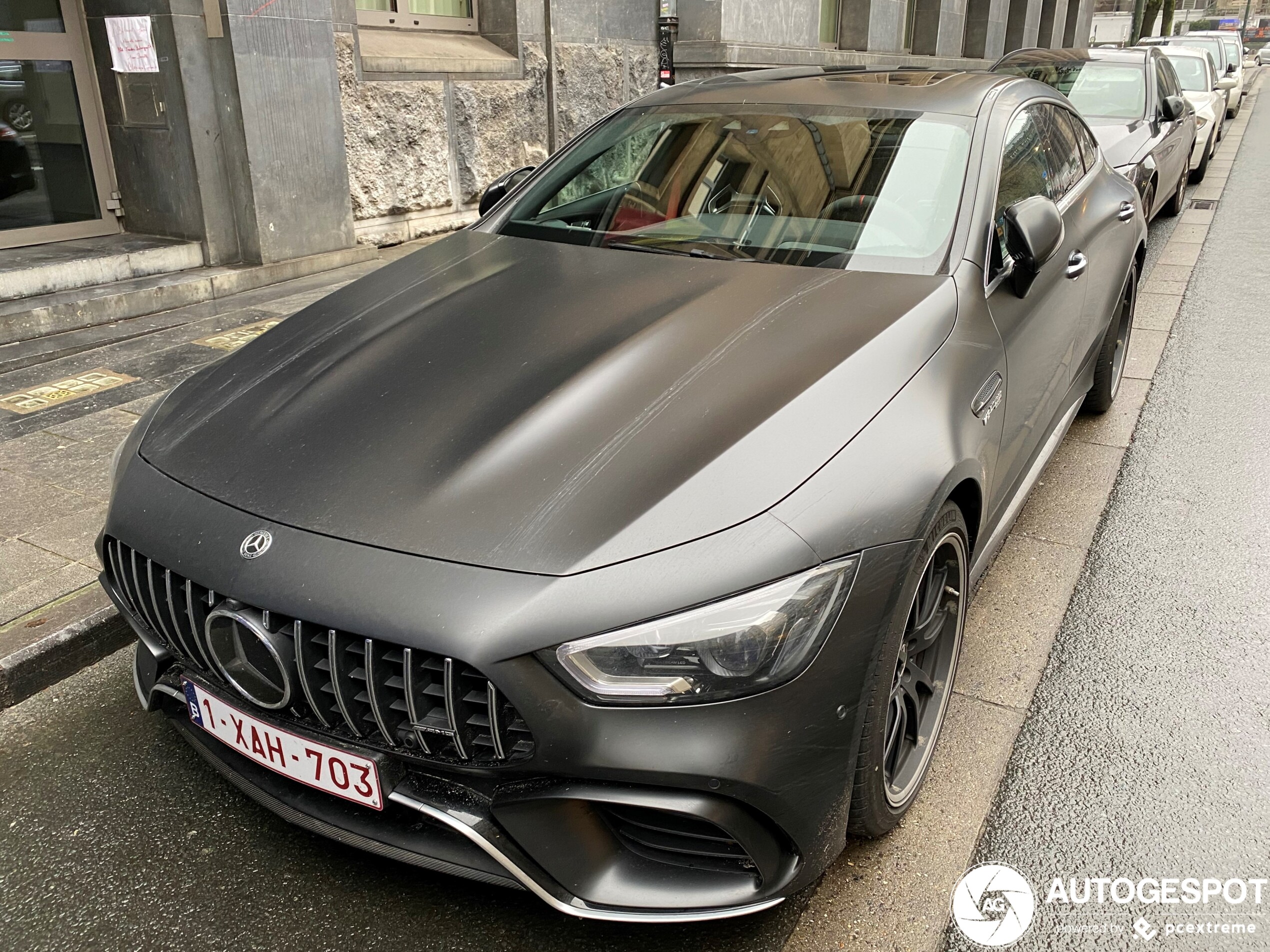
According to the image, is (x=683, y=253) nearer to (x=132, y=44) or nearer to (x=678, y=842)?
(x=678, y=842)

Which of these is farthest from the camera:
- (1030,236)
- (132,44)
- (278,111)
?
(278,111)

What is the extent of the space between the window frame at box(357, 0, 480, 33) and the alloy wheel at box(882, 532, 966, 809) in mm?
7114

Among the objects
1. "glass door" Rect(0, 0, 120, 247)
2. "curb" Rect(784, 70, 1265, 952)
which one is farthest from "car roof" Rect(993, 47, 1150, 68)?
"glass door" Rect(0, 0, 120, 247)

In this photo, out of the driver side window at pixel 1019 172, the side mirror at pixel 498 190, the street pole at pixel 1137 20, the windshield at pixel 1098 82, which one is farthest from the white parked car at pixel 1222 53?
the side mirror at pixel 498 190

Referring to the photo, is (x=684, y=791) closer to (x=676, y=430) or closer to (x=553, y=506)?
(x=553, y=506)

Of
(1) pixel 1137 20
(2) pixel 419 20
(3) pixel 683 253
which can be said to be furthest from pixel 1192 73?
(1) pixel 1137 20

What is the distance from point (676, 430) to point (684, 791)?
72 cm

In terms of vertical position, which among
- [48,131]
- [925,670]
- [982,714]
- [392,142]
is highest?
[48,131]

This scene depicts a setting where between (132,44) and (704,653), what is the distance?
6686 millimetres

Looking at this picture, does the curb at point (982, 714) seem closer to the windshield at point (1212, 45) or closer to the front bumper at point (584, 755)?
the front bumper at point (584, 755)

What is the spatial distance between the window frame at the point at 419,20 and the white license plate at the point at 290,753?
7062 mm

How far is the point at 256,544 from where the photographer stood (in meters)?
1.99

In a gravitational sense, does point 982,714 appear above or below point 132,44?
below

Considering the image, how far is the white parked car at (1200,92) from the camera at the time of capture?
12.2 meters
